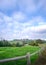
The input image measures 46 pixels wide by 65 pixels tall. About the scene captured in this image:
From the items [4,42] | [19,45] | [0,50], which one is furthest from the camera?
[19,45]

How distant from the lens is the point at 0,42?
16234 millimetres

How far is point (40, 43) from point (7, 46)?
1378 cm

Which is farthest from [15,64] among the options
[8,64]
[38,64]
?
[38,64]

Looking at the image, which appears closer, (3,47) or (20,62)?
(20,62)

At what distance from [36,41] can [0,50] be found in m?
13.1

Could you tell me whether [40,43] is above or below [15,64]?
above

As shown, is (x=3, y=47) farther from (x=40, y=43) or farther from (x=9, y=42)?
(x=40, y=43)

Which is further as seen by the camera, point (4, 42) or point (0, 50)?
point (4, 42)

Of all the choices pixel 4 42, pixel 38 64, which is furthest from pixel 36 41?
pixel 38 64

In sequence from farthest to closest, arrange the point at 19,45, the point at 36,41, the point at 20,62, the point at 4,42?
the point at 36,41, the point at 19,45, the point at 4,42, the point at 20,62

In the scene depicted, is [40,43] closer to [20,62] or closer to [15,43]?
[15,43]

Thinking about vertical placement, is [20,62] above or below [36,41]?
below

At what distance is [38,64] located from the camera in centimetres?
1237

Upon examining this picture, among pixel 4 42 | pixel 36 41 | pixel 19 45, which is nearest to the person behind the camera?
pixel 4 42
